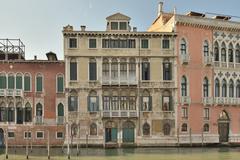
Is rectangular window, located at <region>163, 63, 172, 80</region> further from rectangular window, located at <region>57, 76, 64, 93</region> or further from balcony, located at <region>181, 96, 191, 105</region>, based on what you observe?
rectangular window, located at <region>57, 76, 64, 93</region>

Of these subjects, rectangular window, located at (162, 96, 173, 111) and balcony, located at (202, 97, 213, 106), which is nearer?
rectangular window, located at (162, 96, 173, 111)

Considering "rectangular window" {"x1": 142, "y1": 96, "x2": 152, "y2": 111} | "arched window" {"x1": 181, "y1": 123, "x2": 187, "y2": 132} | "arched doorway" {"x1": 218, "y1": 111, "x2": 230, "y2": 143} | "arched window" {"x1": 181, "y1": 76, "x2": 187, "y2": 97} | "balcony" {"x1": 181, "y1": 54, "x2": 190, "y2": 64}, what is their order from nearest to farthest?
"rectangular window" {"x1": 142, "y1": 96, "x2": 152, "y2": 111}
"arched window" {"x1": 181, "y1": 123, "x2": 187, "y2": 132}
"balcony" {"x1": 181, "y1": 54, "x2": 190, "y2": 64}
"arched window" {"x1": 181, "y1": 76, "x2": 187, "y2": 97}
"arched doorway" {"x1": 218, "y1": 111, "x2": 230, "y2": 143}

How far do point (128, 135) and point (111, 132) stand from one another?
119cm

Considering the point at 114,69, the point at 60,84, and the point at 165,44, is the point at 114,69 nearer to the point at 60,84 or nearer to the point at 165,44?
the point at 60,84

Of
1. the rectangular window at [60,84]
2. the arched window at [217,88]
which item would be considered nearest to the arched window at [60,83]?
the rectangular window at [60,84]

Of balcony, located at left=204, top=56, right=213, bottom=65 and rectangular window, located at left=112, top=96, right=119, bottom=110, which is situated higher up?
balcony, located at left=204, top=56, right=213, bottom=65

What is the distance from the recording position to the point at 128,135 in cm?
2888

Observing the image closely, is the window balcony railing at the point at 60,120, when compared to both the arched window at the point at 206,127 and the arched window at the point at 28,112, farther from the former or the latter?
the arched window at the point at 206,127

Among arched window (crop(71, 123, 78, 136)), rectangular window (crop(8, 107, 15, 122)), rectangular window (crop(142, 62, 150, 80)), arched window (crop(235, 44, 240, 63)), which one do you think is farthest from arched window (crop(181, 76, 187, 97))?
rectangular window (crop(8, 107, 15, 122))

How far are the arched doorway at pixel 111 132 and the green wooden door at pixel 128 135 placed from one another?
0.65m

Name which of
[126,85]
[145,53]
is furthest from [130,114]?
[145,53]

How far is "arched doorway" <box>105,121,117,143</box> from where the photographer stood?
28.8 m

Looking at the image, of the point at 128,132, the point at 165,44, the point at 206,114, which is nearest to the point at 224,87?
the point at 206,114

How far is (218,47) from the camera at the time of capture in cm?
3095
